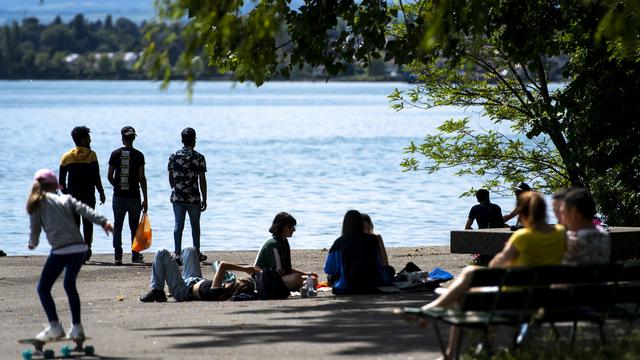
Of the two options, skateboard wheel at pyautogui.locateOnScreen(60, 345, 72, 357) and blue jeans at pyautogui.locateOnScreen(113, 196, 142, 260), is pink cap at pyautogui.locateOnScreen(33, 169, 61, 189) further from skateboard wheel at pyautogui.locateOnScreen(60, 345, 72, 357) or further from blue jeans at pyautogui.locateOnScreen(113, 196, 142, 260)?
blue jeans at pyautogui.locateOnScreen(113, 196, 142, 260)

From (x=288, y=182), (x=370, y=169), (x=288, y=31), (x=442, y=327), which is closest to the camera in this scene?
(x=442, y=327)

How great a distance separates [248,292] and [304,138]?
69.7 metres

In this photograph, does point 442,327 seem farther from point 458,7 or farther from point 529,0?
point 529,0

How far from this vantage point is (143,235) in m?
19.7

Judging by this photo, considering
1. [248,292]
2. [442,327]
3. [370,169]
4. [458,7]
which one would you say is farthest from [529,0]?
[370,169]

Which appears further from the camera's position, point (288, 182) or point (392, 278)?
point (288, 182)

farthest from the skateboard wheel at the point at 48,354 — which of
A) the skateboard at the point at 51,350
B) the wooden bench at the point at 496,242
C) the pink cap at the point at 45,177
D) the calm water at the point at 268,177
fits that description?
the wooden bench at the point at 496,242

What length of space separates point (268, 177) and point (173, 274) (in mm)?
37228

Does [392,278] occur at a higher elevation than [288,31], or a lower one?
lower

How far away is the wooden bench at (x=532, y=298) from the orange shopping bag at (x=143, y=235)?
9.92 m

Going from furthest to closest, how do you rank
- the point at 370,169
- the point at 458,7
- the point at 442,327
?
the point at 370,169
the point at 458,7
the point at 442,327

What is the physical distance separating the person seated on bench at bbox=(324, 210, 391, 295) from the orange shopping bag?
4.54m

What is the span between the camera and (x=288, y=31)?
54.2 feet

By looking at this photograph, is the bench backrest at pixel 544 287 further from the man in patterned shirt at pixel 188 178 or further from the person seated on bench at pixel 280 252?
the man in patterned shirt at pixel 188 178
